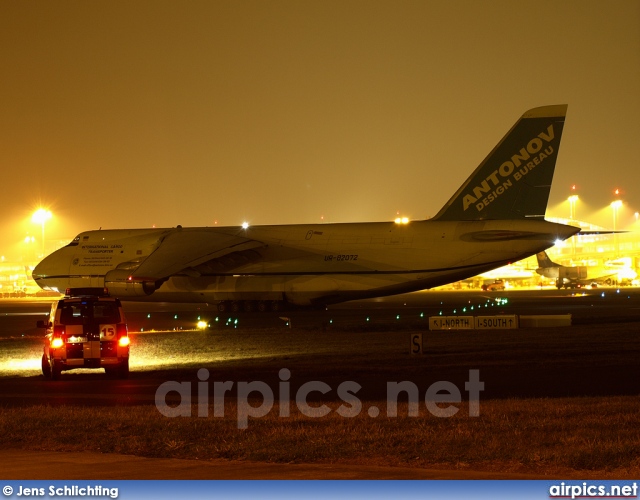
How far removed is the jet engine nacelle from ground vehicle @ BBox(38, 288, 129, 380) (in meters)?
16.4

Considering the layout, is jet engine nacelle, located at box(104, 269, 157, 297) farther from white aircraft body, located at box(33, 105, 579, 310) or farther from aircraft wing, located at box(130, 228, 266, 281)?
aircraft wing, located at box(130, 228, 266, 281)

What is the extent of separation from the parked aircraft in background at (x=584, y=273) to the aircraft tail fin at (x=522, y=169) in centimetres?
5324

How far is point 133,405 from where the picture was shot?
15.2m

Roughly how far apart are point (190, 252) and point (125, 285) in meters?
3.17

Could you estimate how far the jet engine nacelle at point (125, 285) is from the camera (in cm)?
3700

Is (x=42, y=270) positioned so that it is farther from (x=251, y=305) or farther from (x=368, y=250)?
(x=368, y=250)

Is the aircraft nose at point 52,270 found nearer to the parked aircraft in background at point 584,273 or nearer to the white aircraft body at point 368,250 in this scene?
the white aircraft body at point 368,250

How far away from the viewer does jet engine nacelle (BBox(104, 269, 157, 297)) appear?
121ft

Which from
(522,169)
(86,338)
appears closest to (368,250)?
(522,169)

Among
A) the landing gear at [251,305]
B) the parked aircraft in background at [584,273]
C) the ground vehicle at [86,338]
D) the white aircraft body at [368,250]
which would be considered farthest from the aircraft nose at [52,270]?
the parked aircraft in background at [584,273]

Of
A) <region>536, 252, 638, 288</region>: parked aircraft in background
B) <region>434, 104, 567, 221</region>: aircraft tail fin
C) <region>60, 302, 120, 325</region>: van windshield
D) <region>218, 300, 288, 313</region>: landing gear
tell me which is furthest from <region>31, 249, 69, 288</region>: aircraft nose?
<region>536, 252, 638, 288</region>: parked aircraft in background

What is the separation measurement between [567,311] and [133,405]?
29.5 m

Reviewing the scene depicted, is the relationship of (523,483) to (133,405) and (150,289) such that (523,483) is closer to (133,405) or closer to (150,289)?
(133,405)

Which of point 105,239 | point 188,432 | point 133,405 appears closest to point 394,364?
point 133,405
